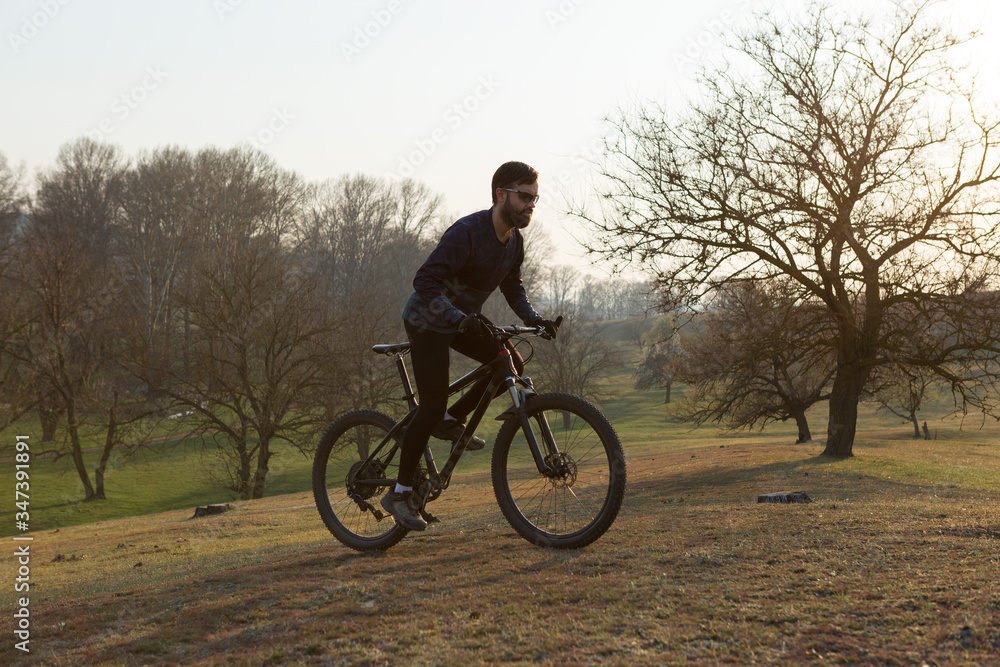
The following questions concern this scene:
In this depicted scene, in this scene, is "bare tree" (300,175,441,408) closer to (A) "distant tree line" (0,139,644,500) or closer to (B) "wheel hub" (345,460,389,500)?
(A) "distant tree line" (0,139,644,500)

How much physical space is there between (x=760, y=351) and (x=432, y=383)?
15.3 metres

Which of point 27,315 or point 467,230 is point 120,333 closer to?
point 27,315

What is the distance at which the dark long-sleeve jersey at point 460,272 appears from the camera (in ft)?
13.8

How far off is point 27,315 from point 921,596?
128ft

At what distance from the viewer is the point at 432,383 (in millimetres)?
4426

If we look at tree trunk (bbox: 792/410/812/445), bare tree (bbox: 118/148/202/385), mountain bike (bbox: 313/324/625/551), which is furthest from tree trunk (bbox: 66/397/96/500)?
mountain bike (bbox: 313/324/625/551)

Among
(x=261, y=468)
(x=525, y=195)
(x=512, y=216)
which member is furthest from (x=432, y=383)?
(x=261, y=468)

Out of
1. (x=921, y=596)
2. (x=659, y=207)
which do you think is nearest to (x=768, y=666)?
(x=921, y=596)

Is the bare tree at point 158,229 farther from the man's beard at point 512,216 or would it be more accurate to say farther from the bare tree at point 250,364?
the man's beard at point 512,216

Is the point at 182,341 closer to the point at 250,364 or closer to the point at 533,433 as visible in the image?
the point at 250,364

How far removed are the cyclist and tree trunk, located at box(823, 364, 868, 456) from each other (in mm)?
16328

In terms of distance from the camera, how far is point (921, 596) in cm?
311

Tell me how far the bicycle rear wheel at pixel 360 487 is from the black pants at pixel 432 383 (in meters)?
0.42

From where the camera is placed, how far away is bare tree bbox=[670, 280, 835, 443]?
17500 mm
